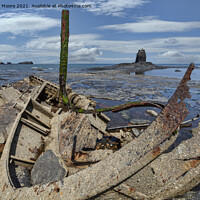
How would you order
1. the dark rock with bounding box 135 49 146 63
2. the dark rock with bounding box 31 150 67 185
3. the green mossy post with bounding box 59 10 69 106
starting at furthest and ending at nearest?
the dark rock with bounding box 135 49 146 63
the green mossy post with bounding box 59 10 69 106
the dark rock with bounding box 31 150 67 185

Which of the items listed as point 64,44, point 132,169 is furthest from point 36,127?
point 132,169

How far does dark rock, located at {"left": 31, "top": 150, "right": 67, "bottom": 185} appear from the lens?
3.50 metres

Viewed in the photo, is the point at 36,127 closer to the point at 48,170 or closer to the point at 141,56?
the point at 48,170

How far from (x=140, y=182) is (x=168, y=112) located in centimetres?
107

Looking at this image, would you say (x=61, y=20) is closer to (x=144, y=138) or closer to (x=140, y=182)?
(x=144, y=138)

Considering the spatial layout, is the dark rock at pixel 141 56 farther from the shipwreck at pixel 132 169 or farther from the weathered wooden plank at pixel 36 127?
the shipwreck at pixel 132 169

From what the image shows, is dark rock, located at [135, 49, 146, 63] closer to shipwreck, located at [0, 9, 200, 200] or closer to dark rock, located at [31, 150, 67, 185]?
shipwreck, located at [0, 9, 200, 200]

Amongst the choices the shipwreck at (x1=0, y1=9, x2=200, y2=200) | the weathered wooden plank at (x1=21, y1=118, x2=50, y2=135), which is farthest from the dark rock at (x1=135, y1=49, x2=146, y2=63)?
the shipwreck at (x1=0, y1=9, x2=200, y2=200)

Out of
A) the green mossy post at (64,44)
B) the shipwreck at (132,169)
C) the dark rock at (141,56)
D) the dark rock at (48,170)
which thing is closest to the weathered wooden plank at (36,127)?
the shipwreck at (132,169)

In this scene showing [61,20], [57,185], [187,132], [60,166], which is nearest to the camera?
[57,185]

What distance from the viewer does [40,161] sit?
3.76m

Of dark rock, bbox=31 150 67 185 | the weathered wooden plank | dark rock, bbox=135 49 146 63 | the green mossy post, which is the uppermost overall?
dark rock, bbox=135 49 146 63

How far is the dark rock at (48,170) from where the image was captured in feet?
11.5

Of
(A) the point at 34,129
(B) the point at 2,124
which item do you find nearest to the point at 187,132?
(A) the point at 34,129
